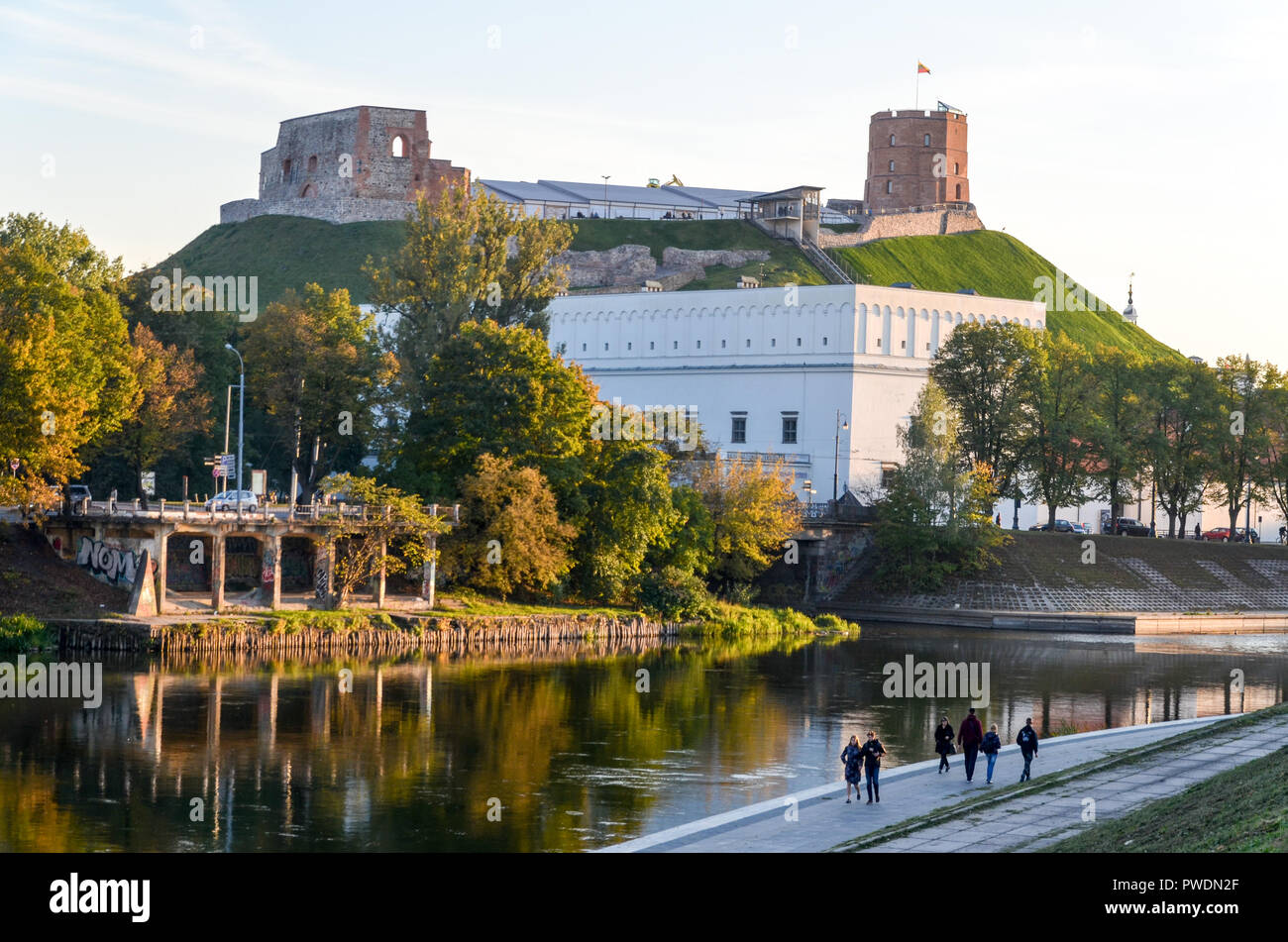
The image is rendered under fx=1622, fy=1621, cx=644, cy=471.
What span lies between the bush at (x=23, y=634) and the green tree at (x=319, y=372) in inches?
769

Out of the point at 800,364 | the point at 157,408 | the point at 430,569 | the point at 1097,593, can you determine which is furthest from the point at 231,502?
the point at 1097,593

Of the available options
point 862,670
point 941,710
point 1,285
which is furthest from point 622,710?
point 1,285

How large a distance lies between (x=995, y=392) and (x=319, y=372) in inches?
1497

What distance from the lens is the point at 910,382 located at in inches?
3661

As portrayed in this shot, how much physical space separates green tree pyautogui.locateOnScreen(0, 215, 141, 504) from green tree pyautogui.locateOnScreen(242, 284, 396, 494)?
249 inches

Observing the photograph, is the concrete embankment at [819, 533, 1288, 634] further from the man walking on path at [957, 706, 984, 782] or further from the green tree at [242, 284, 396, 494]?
the man walking on path at [957, 706, 984, 782]

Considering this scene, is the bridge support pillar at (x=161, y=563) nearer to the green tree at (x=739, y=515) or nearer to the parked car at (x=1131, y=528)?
the green tree at (x=739, y=515)

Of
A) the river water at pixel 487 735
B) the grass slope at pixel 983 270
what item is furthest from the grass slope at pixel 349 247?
the river water at pixel 487 735

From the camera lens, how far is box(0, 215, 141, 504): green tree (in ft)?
177

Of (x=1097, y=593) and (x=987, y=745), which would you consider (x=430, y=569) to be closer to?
(x=1097, y=593)

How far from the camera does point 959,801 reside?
28766mm

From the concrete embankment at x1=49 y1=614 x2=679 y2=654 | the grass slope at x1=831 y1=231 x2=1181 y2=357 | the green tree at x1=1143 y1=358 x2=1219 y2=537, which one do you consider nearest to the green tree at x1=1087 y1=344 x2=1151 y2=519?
the green tree at x1=1143 y1=358 x2=1219 y2=537

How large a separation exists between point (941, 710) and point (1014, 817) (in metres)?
20.6

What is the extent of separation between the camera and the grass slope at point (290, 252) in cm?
A: 13575
